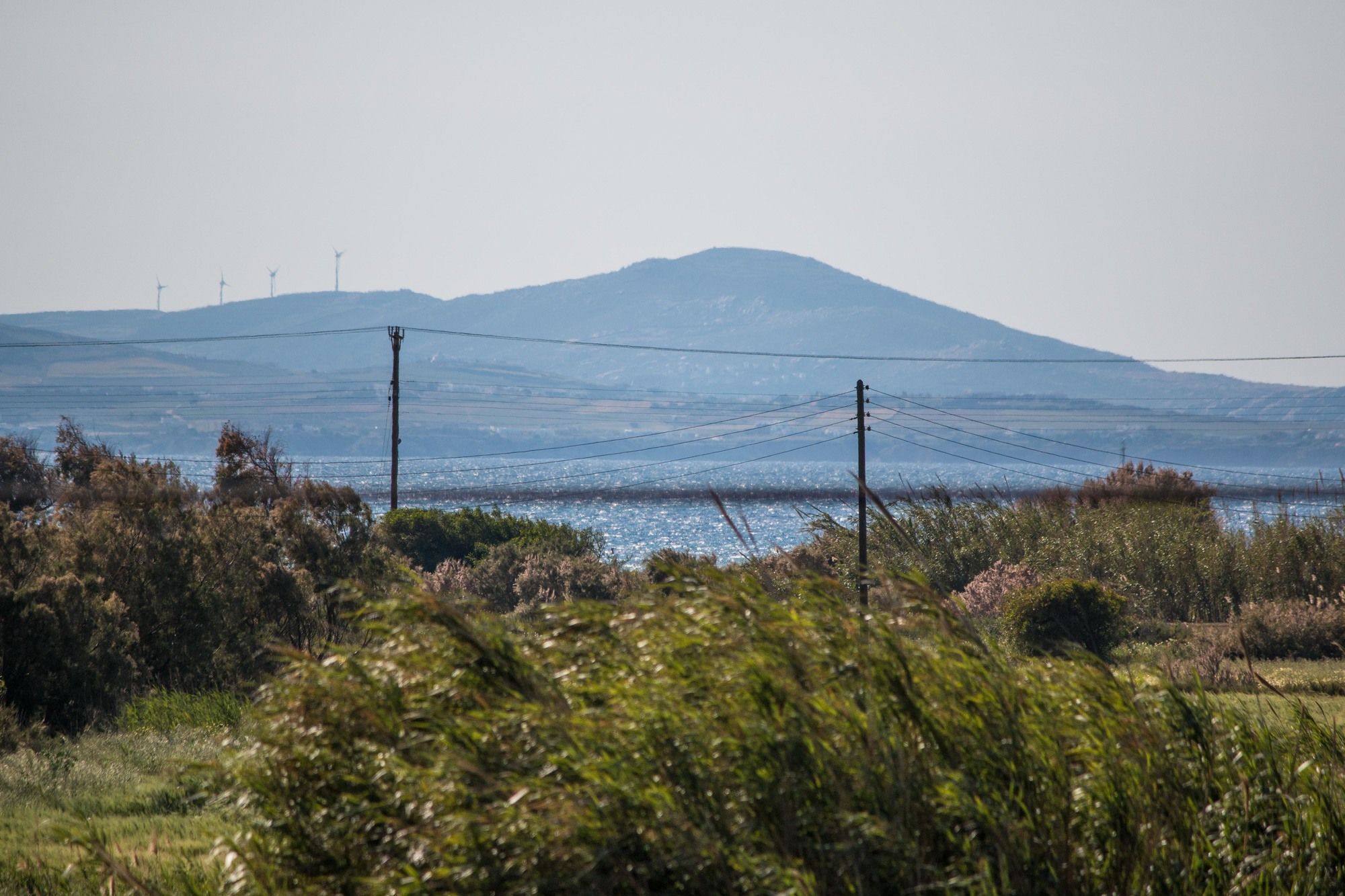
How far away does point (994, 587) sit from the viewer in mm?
27812

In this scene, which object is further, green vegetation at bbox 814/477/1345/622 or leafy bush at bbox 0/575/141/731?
green vegetation at bbox 814/477/1345/622

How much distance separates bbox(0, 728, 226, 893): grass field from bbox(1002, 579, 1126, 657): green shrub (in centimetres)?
1419

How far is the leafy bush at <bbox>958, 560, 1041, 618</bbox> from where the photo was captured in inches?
1054

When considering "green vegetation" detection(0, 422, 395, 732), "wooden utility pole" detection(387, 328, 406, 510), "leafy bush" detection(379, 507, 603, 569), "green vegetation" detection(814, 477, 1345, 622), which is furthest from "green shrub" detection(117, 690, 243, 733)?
"wooden utility pole" detection(387, 328, 406, 510)

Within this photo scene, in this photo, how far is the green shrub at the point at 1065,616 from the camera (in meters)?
22.3

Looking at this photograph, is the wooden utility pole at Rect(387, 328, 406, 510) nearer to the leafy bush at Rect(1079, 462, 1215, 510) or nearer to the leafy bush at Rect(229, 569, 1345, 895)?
the leafy bush at Rect(1079, 462, 1215, 510)

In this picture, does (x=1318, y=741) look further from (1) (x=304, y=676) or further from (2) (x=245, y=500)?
(2) (x=245, y=500)

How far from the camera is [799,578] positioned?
633 centimetres

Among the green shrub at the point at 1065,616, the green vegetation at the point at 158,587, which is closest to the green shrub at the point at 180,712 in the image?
the green vegetation at the point at 158,587

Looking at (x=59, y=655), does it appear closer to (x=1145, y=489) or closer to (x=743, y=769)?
(x=743, y=769)

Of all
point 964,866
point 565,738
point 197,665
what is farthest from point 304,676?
point 197,665

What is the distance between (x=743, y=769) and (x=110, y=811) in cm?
775

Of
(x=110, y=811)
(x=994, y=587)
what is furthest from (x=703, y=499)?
(x=994, y=587)

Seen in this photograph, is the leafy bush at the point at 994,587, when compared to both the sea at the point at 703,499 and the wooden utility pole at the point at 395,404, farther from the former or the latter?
the wooden utility pole at the point at 395,404
